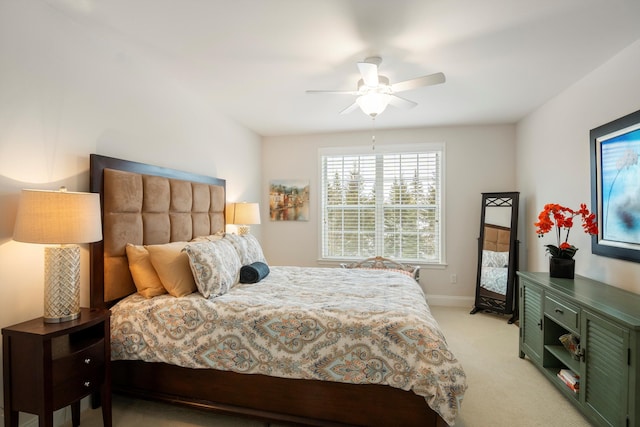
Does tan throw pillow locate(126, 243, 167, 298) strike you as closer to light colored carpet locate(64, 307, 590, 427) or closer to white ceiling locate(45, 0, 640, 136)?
light colored carpet locate(64, 307, 590, 427)

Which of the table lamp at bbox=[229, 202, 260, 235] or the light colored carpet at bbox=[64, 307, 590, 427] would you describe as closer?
the light colored carpet at bbox=[64, 307, 590, 427]

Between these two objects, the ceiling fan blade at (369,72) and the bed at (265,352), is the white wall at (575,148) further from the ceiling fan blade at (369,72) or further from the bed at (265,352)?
the ceiling fan blade at (369,72)

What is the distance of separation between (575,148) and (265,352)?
3311 millimetres

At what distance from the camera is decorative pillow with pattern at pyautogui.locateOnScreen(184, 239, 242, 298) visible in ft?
7.68

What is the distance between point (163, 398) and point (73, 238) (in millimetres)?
1217

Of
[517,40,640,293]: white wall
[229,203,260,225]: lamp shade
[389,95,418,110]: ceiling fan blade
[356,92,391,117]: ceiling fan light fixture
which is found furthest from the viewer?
[229,203,260,225]: lamp shade

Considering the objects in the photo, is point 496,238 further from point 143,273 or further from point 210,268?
point 143,273

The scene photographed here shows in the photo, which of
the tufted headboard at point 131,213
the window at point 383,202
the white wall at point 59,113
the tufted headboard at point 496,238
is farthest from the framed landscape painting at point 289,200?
the tufted headboard at point 496,238

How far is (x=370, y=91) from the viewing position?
2.66 m

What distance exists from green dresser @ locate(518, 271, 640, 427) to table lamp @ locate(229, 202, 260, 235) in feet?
9.64

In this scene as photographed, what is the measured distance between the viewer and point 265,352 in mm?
1985

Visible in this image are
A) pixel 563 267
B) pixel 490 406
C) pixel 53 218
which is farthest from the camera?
pixel 563 267

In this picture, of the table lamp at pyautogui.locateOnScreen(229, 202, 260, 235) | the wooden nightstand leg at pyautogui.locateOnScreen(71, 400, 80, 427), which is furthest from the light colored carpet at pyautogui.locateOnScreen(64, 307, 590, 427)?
the table lamp at pyautogui.locateOnScreen(229, 202, 260, 235)

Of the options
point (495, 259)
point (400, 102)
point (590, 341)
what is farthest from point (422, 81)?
point (495, 259)
